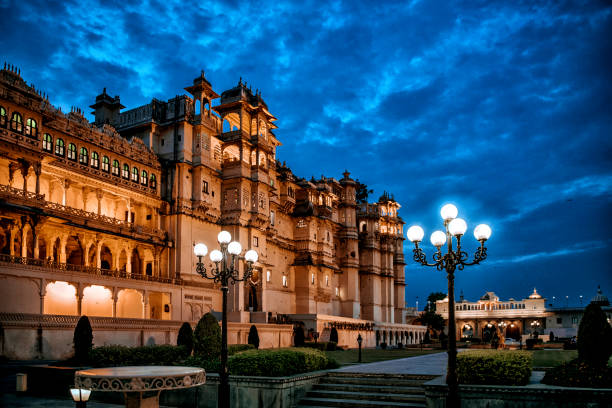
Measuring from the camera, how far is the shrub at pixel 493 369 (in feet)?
50.2

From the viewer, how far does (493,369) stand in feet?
51.2

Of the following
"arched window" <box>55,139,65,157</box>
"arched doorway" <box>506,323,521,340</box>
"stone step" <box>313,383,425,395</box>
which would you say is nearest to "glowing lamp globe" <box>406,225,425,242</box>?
"stone step" <box>313,383,425,395</box>

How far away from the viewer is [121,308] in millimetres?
46906

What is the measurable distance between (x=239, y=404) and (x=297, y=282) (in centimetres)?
5561

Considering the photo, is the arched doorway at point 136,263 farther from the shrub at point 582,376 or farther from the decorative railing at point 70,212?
the shrub at point 582,376

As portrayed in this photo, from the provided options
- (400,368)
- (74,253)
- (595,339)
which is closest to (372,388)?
(400,368)

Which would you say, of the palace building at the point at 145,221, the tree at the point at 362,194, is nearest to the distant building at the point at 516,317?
the tree at the point at 362,194

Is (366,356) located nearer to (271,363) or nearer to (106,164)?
(271,363)

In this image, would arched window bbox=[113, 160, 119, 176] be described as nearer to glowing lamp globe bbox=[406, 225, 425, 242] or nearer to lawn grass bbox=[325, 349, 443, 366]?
lawn grass bbox=[325, 349, 443, 366]

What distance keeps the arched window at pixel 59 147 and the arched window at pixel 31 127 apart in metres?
2.93

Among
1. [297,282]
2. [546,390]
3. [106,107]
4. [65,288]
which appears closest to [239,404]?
[546,390]

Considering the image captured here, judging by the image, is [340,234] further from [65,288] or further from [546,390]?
[546,390]

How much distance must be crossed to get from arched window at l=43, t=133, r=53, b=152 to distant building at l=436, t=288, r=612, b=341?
9153 centimetres

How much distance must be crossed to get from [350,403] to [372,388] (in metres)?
1.29
